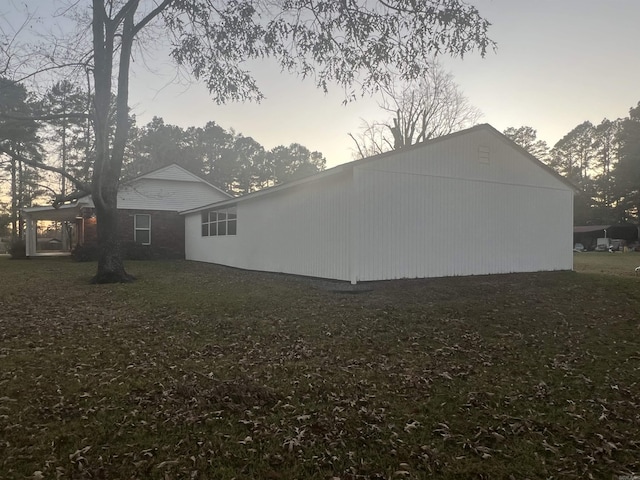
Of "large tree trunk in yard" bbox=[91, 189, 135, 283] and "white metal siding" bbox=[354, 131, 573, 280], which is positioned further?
"large tree trunk in yard" bbox=[91, 189, 135, 283]

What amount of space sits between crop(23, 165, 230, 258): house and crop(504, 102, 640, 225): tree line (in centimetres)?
3533

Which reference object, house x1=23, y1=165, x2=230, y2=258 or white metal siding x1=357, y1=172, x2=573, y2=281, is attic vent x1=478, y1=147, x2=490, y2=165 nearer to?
white metal siding x1=357, y1=172, x2=573, y2=281

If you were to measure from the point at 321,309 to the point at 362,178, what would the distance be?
372cm

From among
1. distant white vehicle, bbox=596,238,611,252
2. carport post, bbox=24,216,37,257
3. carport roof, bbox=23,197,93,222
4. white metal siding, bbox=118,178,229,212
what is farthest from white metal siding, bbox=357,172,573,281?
distant white vehicle, bbox=596,238,611,252

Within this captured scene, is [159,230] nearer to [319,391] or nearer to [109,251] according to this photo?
[109,251]

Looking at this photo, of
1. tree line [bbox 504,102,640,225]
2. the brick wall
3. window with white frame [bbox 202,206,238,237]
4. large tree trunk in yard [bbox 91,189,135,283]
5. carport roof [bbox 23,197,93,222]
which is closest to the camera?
large tree trunk in yard [bbox 91,189,135,283]

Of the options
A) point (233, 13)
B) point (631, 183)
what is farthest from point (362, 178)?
point (631, 183)

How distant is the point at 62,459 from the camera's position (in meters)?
2.58

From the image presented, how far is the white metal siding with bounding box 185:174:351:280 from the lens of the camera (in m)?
10.2

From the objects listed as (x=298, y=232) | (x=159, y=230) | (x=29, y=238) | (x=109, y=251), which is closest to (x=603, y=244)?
(x=298, y=232)

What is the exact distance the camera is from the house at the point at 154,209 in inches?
816

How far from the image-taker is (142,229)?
69.7 ft

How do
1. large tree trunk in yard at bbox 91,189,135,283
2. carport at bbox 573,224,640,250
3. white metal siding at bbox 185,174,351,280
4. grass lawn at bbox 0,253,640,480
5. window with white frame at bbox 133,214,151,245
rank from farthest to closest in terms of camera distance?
carport at bbox 573,224,640,250 → window with white frame at bbox 133,214,151,245 → large tree trunk in yard at bbox 91,189,135,283 → white metal siding at bbox 185,174,351,280 → grass lawn at bbox 0,253,640,480

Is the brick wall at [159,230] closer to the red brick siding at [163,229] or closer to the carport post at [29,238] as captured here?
the red brick siding at [163,229]
